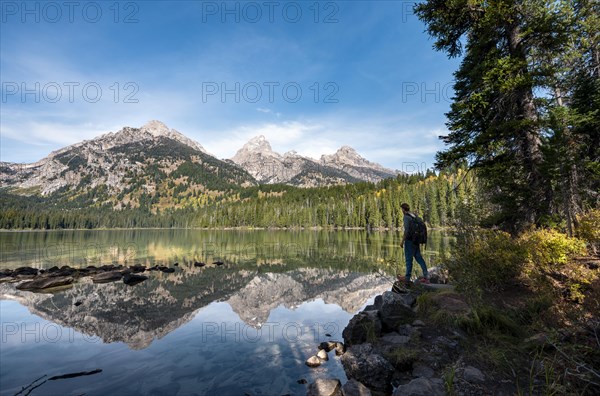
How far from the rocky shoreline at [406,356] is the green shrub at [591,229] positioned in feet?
15.8

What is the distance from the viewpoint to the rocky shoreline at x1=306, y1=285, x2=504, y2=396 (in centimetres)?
601

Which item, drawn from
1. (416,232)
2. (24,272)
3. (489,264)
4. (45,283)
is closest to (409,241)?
(416,232)

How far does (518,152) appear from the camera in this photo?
14.7 metres

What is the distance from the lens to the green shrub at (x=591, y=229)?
977cm

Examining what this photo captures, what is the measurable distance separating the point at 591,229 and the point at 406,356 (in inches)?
333

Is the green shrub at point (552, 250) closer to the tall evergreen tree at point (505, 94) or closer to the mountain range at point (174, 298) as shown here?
the tall evergreen tree at point (505, 94)

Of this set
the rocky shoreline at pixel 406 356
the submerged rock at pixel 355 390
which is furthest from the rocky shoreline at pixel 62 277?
the submerged rock at pixel 355 390

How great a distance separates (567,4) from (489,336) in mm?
16368

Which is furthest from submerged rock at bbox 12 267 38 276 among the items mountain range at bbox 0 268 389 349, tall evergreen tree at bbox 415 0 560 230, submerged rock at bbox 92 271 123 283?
tall evergreen tree at bbox 415 0 560 230

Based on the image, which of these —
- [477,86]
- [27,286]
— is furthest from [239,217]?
[477,86]

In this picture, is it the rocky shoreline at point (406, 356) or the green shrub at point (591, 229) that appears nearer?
the rocky shoreline at point (406, 356)

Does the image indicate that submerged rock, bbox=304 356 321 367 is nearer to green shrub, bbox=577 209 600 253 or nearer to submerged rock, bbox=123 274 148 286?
green shrub, bbox=577 209 600 253

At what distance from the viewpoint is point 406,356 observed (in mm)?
7660

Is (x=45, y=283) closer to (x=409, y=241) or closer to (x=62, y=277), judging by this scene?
(x=62, y=277)
